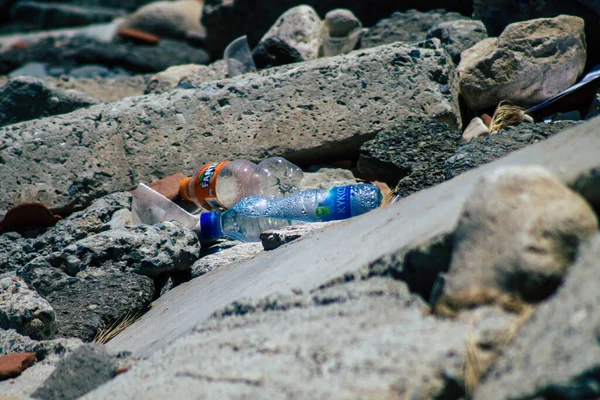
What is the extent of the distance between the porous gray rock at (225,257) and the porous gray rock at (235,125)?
0.89 metres

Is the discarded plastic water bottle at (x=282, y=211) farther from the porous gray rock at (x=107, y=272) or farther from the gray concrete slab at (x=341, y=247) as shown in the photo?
the gray concrete slab at (x=341, y=247)

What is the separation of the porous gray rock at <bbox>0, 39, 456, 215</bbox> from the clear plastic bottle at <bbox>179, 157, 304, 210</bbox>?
147 mm

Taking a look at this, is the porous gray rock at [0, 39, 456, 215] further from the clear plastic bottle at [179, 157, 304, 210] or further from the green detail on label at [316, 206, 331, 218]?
the green detail on label at [316, 206, 331, 218]

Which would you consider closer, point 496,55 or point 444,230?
point 444,230

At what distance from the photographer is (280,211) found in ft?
11.1

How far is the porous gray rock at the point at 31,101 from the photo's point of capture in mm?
5180

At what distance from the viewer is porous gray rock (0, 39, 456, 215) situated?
13.0ft

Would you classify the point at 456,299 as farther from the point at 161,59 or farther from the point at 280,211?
the point at 161,59

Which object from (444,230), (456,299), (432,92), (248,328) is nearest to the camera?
(456,299)

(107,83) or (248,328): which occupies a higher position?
(248,328)


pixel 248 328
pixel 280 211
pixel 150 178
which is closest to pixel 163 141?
pixel 150 178

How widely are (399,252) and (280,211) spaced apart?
1.66 m

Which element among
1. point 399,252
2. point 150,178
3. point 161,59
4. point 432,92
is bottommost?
point 161,59

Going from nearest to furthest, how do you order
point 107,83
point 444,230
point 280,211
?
point 444,230
point 280,211
point 107,83
